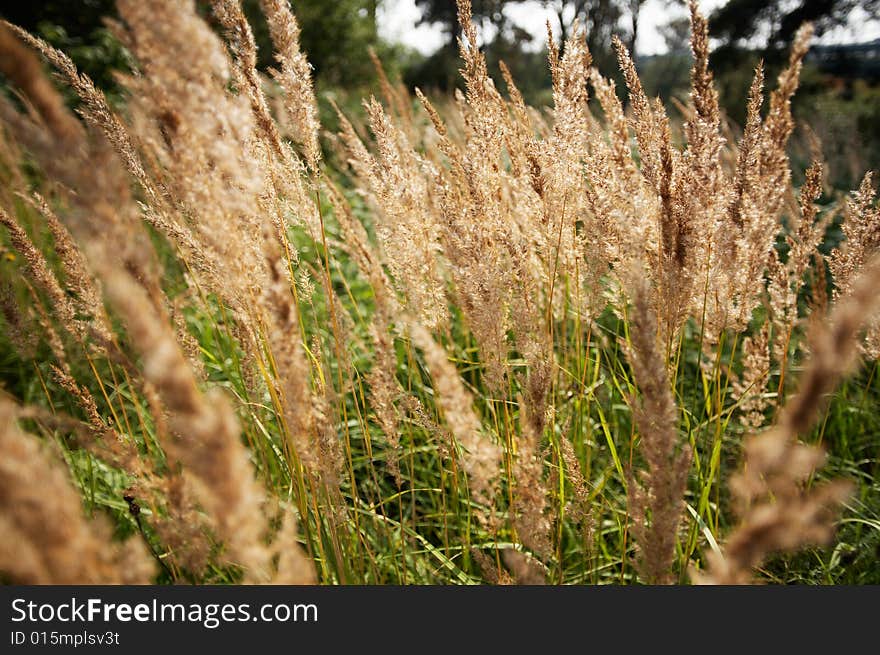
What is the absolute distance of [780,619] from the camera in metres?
1.11

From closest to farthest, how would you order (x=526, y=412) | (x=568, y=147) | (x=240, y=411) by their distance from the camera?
(x=526, y=412)
(x=568, y=147)
(x=240, y=411)

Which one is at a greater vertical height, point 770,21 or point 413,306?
point 770,21

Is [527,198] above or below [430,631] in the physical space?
above

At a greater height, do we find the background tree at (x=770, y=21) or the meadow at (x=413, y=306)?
the background tree at (x=770, y=21)

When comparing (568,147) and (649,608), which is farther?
(568,147)

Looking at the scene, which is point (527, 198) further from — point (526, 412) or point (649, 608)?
point (649, 608)

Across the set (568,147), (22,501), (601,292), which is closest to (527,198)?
(568,147)

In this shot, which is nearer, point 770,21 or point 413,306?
point 413,306

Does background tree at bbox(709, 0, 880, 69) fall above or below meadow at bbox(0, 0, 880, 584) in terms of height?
above

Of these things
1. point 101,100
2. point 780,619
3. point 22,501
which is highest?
point 101,100

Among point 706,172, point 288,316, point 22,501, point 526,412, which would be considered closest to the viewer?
point 22,501

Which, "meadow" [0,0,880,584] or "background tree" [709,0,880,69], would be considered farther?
"background tree" [709,0,880,69]

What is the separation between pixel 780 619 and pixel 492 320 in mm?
889

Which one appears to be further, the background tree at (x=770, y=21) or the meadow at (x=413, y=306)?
the background tree at (x=770, y=21)
